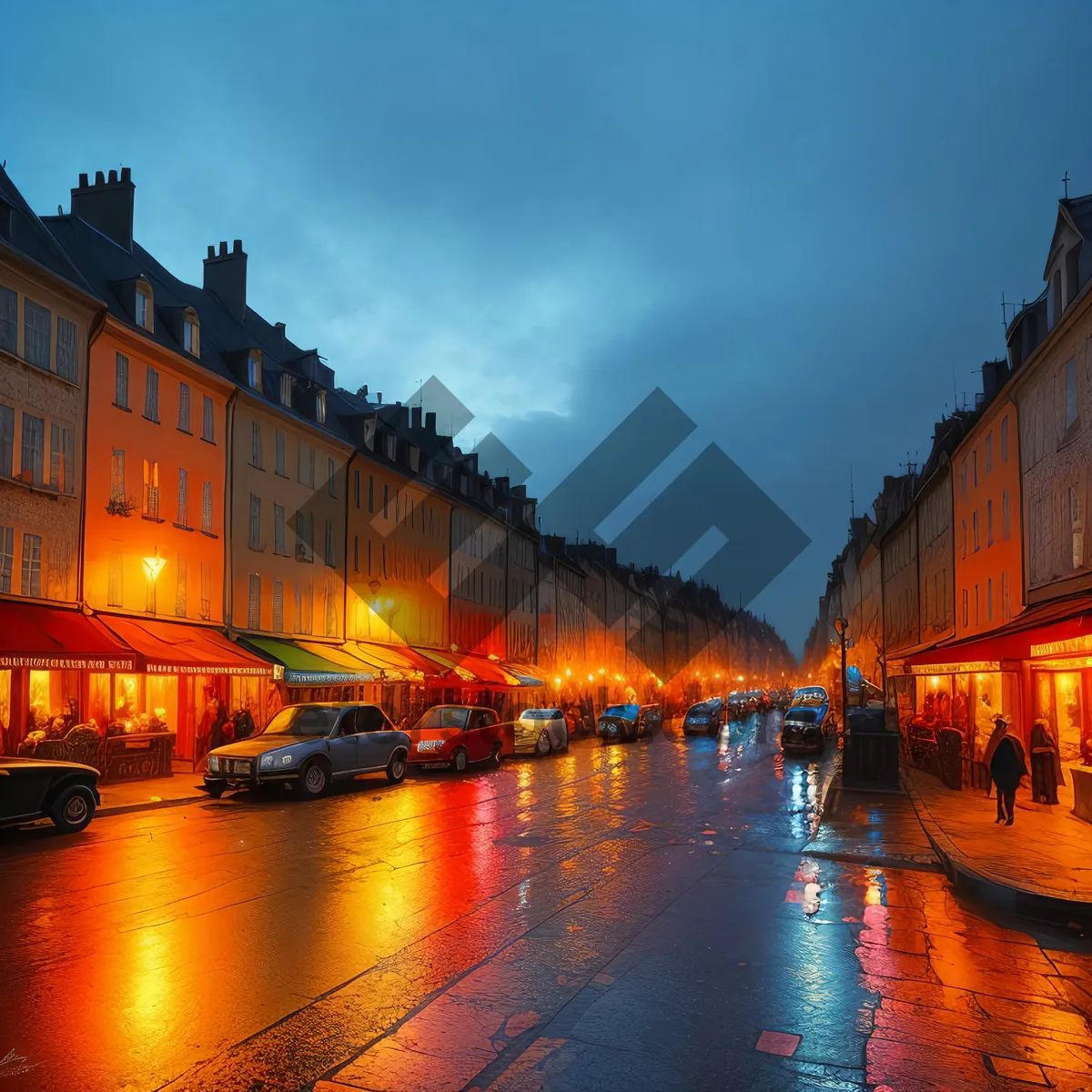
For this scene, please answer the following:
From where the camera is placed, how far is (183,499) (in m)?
28.7

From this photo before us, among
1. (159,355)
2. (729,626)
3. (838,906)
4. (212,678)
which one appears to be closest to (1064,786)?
(838,906)

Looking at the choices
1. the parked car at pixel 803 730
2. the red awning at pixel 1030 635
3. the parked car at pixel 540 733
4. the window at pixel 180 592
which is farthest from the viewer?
the parked car at pixel 803 730

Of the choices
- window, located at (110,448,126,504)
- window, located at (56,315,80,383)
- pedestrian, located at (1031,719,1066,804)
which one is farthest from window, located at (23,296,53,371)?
pedestrian, located at (1031,719,1066,804)

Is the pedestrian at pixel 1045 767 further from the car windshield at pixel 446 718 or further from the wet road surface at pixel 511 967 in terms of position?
the car windshield at pixel 446 718

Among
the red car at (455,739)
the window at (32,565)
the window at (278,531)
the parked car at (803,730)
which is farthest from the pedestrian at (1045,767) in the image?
Answer: the window at (278,531)

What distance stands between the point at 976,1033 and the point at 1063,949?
3.18 m

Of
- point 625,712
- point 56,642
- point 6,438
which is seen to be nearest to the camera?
point 56,642

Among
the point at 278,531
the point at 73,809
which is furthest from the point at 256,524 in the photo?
the point at 73,809

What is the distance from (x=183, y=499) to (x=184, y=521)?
67 cm

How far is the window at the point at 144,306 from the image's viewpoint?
27.5 meters

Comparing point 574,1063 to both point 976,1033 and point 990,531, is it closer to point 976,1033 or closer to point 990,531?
point 976,1033

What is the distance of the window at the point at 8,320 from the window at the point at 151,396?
5011 millimetres

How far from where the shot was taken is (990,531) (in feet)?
99.6

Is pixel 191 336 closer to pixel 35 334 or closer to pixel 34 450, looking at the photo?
pixel 35 334
